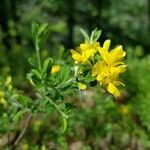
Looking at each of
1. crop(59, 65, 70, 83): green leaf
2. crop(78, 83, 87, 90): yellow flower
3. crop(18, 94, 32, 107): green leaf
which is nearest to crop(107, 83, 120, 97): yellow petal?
crop(78, 83, 87, 90): yellow flower

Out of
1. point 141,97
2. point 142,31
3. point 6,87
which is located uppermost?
point 6,87

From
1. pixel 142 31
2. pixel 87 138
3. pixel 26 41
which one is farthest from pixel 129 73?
pixel 142 31

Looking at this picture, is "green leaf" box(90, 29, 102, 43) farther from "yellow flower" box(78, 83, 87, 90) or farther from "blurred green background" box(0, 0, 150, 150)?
"blurred green background" box(0, 0, 150, 150)

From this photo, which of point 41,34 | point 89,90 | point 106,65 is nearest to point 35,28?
point 41,34

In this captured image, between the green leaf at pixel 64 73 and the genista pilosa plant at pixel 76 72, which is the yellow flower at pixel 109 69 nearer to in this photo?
the genista pilosa plant at pixel 76 72

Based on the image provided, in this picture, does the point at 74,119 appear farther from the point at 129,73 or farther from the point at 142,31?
the point at 142,31

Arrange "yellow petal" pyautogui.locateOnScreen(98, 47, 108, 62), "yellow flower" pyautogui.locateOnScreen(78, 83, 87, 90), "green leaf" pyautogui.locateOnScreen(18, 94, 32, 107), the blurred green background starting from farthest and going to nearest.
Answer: the blurred green background → "green leaf" pyautogui.locateOnScreen(18, 94, 32, 107) → "yellow flower" pyautogui.locateOnScreen(78, 83, 87, 90) → "yellow petal" pyautogui.locateOnScreen(98, 47, 108, 62)
